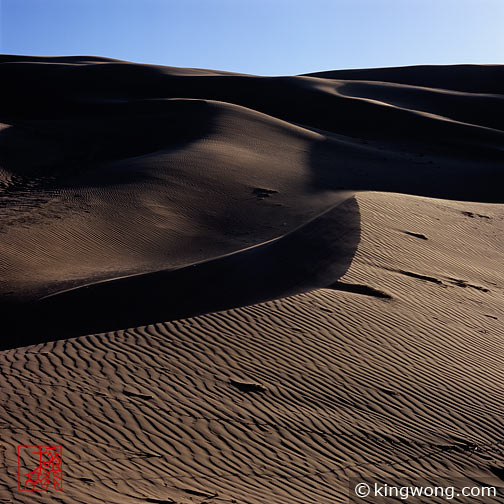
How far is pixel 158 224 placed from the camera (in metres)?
19.0

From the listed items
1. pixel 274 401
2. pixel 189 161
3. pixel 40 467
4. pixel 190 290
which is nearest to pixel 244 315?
pixel 274 401

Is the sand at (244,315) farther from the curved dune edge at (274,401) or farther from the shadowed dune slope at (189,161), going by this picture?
the shadowed dune slope at (189,161)

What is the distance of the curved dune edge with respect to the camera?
6895 millimetres

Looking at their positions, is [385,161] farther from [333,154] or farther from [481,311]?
[481,311]

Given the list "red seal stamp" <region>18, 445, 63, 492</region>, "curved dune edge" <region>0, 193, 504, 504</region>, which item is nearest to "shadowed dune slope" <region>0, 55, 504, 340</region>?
"curved dune edge" <region>0, 193, 504, 504</region>

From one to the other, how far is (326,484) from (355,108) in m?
30.1

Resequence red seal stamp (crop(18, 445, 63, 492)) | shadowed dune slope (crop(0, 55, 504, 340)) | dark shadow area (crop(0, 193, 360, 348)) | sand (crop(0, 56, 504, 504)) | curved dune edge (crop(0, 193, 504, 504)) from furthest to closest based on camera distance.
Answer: shadowed dune slope (crop(0, 55, 504, 340)) → dark shadow area (crop(0, 193, 360, 348)) → sand (crop(0, 56, 504, 504)) → curved dune edge (crop(0, 193, 504, 504)) → red seal stamp (crop(18, 445, 63, 492))

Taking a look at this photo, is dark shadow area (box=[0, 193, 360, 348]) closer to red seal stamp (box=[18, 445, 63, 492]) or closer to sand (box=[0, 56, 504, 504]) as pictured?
sand (box=[0, 56, 504, 504])

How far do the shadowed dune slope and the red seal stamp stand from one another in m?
5.41

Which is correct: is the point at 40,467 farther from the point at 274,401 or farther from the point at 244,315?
the point at 244,315

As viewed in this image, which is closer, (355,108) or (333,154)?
(333,154)

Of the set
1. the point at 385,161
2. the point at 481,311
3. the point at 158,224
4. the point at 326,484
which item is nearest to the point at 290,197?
the point at 158,224

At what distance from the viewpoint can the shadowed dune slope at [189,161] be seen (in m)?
17.2

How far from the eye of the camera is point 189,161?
78.4 ft
